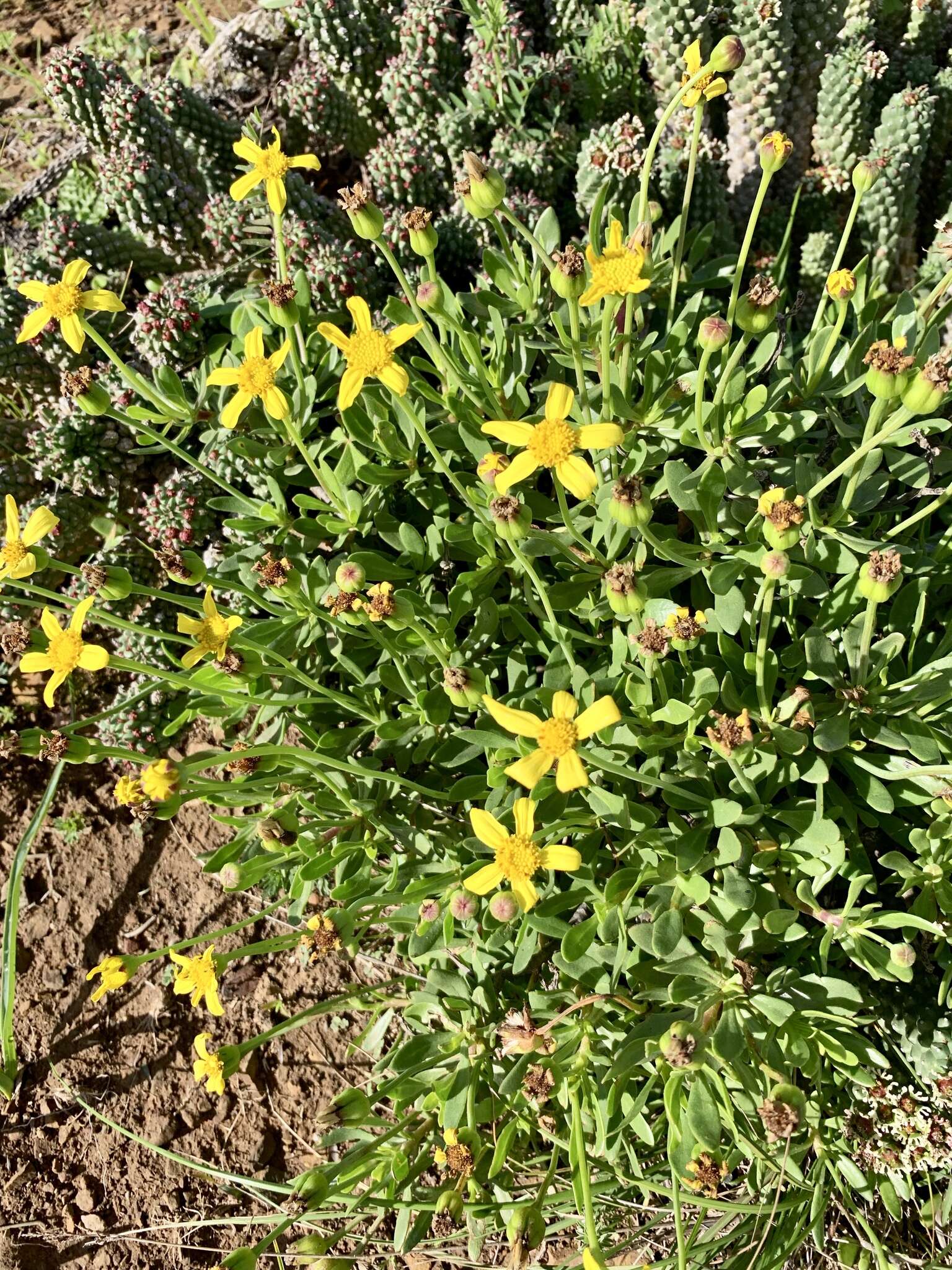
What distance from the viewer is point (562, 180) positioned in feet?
12.8

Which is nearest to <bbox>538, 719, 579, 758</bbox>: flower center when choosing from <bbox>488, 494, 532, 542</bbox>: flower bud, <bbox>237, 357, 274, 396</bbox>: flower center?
<bbox>488, 494, 532, 542</bbox>: flower bud

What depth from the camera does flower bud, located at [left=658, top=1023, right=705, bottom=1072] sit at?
6.31ft

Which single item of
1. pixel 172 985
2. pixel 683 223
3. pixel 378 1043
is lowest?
pixel 172 985

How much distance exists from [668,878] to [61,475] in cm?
270

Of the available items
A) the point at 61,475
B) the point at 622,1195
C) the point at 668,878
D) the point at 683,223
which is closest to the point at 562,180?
the point at 683,223

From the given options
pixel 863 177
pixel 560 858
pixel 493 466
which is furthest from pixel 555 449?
pixel 863 177

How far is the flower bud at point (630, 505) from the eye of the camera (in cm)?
201

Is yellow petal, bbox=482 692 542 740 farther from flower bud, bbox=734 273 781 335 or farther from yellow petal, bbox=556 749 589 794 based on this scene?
flower bud, bbox=734 273 781 335

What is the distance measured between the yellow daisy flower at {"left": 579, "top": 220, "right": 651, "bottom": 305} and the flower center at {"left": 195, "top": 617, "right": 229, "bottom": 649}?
1.15 metres

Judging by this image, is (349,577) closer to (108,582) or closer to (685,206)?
(108,582)

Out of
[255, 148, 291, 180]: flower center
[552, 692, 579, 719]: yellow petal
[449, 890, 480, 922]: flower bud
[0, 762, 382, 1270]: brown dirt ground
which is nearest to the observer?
[552, 692, 579, 719]: yellow petal

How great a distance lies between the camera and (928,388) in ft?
6.23

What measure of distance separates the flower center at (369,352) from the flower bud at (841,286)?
1.15m

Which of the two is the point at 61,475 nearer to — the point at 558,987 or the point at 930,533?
the point at 558,987
